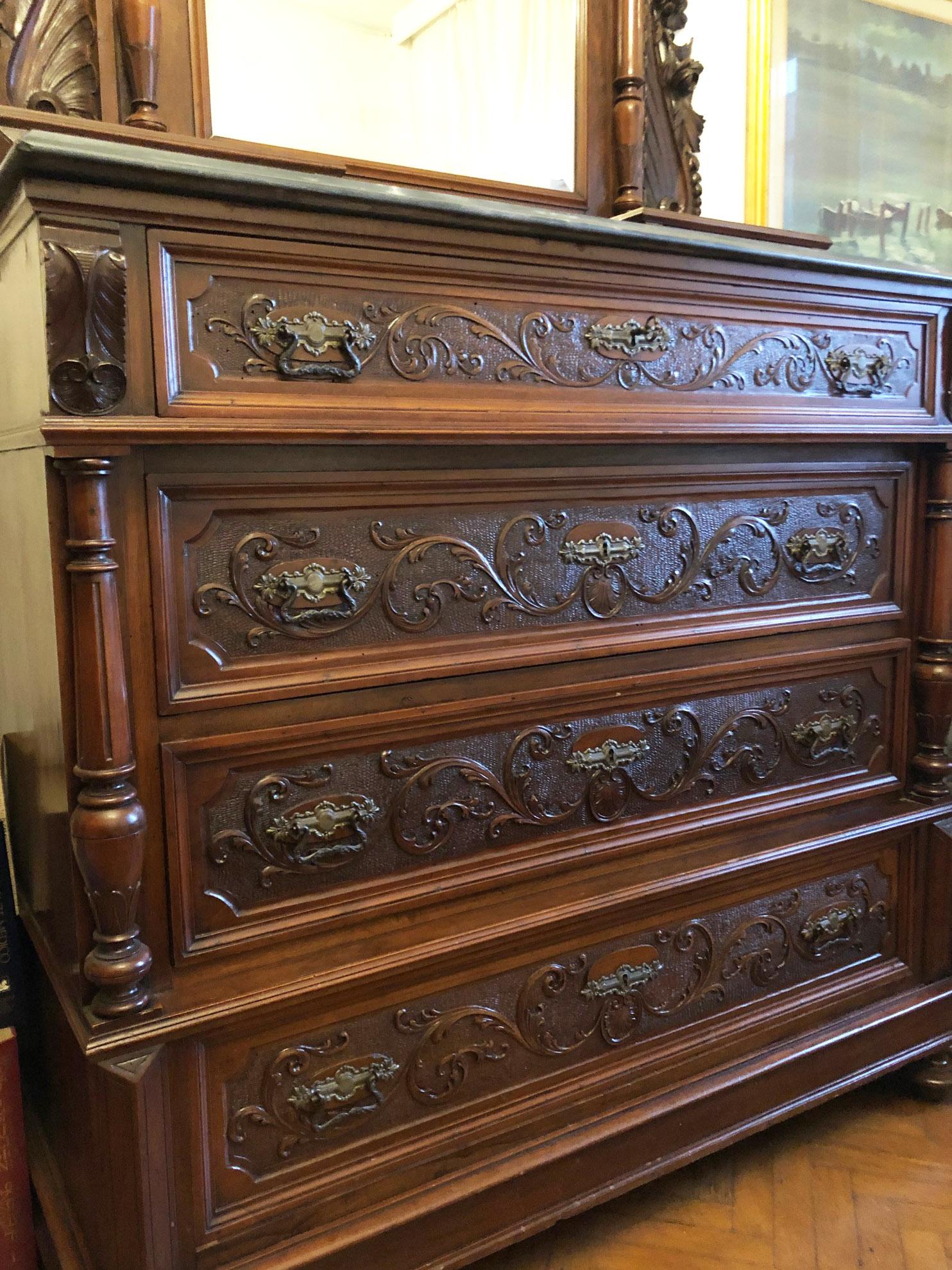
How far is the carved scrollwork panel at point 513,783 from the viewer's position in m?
1.12

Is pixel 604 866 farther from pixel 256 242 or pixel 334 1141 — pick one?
pixel 256 242

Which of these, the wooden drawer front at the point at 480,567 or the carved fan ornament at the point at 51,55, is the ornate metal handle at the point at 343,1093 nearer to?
the wooden drawer front at the point at 480,567

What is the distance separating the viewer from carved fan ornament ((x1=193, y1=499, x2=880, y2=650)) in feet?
3.57

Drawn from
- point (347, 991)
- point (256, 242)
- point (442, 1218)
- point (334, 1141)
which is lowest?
point (442, 1218)

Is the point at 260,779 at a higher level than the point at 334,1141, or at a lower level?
higher

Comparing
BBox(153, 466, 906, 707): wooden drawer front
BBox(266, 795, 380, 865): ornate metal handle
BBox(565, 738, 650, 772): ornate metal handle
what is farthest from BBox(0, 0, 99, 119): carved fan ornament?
BBox(565, 738, 650, 772): ornate metal handle

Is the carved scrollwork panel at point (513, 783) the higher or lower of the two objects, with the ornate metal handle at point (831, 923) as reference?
higher

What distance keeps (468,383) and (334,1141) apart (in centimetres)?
93

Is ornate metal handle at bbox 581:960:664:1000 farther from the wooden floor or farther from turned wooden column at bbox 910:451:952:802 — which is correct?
turned wooden column at bbox 910:451:952:802

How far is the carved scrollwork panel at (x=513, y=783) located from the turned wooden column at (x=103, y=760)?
0.11 m

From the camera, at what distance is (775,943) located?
1586mm

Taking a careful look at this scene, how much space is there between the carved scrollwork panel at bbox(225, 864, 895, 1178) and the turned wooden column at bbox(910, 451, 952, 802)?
0.67 ft

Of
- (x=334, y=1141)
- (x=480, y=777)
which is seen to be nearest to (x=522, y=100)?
(x=480, y=777)

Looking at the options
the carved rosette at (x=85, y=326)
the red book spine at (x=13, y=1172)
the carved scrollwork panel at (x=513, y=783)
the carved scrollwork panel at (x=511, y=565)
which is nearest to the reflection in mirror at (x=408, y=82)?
the carved rosette at (x=85, y=326)
